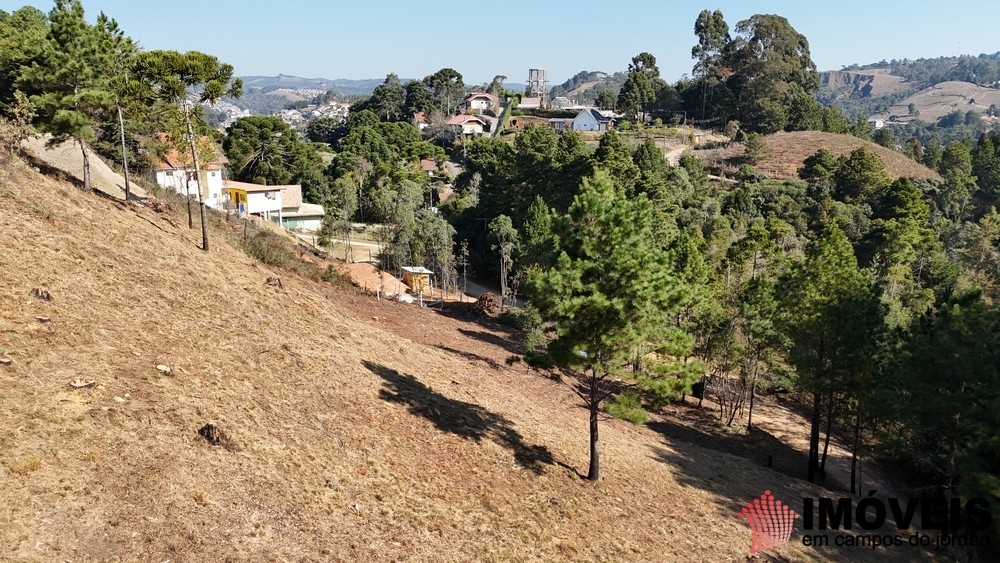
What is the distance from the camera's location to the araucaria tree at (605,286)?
44.8ft

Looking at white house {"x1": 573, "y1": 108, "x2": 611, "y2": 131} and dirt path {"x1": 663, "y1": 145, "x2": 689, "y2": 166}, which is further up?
white house {"x1": 573, "y1": 108, "x2": 611, "y2": 131}

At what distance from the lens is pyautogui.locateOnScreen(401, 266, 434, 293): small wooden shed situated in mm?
43906

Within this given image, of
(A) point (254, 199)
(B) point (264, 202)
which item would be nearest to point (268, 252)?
(A) point (254, 199)

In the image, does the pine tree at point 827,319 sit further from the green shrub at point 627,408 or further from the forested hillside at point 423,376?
the green shrub at point 627,408

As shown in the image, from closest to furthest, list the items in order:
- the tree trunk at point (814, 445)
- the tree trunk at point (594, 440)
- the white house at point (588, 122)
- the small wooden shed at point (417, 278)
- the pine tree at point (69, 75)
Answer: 1. the tree trunk at point (594, 440)
2. the pine tree at point (69, 75)
3. the tree trunk at point (814, 445)
4. the small wooden shed at point (417, 278)
5. the white house at point (588, 122)

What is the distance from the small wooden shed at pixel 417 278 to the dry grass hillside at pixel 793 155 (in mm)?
52358

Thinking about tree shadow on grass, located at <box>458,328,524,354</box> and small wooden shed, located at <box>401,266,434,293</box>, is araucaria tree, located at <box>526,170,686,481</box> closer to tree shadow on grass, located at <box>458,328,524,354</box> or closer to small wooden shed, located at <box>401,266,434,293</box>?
tree shadow on grass, located at <box>458,328,524,354</box>

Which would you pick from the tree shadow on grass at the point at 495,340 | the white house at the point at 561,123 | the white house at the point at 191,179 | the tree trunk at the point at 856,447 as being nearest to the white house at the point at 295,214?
the white house at the point at 191,179

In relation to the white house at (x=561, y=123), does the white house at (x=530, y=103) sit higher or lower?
higher

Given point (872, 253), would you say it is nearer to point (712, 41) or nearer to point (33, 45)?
point (33, 45)

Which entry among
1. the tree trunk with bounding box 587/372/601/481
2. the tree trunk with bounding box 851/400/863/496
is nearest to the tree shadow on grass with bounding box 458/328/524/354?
the tree trunk with bounding box 587/372/601/481

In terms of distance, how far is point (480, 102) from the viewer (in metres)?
142

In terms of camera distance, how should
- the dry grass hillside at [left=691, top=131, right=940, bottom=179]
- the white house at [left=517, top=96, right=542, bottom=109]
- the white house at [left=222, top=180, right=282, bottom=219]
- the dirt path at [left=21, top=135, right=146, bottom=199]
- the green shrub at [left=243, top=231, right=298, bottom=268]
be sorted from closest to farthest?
the green shrub at [left=243, top=231, right=298, bottom=268], the dirt path at [left=21, top=135, right=146, bottom=199], the white house at [left=222, top=180, right=282, bottom=219], the dry grass hillside at [left=691, top=131, right=940, bottom=179], the white house at [left=517, top=96, right=542, bottom=109]

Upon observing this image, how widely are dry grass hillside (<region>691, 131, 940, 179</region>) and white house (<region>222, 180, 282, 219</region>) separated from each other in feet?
186
